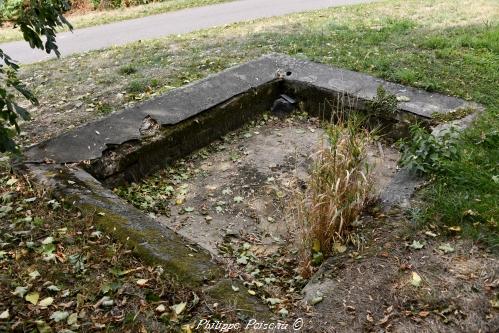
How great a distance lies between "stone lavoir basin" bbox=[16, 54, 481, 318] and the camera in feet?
11.0

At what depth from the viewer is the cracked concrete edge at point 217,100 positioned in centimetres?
444

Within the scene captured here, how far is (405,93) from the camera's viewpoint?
18.0 ft

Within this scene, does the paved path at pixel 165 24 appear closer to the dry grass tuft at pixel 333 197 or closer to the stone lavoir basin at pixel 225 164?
the stone lavoir basin at pixel 225 164

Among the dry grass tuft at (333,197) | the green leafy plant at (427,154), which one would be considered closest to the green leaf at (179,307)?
the dry grass tuft at (333,197)

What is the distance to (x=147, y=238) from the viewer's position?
10.8ft

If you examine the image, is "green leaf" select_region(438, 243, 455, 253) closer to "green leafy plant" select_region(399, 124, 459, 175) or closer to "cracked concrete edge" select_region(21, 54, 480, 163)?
"green leafy plant" select_region(399, 124, 459, 175)

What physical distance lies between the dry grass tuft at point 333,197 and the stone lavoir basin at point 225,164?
0.80ft

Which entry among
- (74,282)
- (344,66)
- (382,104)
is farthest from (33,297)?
(344,66)

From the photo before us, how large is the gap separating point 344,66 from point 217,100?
5.99ft

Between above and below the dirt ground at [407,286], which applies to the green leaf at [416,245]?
above

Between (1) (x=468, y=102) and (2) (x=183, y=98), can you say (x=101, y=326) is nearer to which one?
(2) (x=183, y=98)

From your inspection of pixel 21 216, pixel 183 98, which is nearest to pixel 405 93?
pixel 183 98

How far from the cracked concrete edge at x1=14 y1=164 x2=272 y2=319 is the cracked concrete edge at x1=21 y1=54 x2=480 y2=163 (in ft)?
1.22

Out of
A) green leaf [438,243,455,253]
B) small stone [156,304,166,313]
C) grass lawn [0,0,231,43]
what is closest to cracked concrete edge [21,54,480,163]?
small stone [156,304,166,313]
